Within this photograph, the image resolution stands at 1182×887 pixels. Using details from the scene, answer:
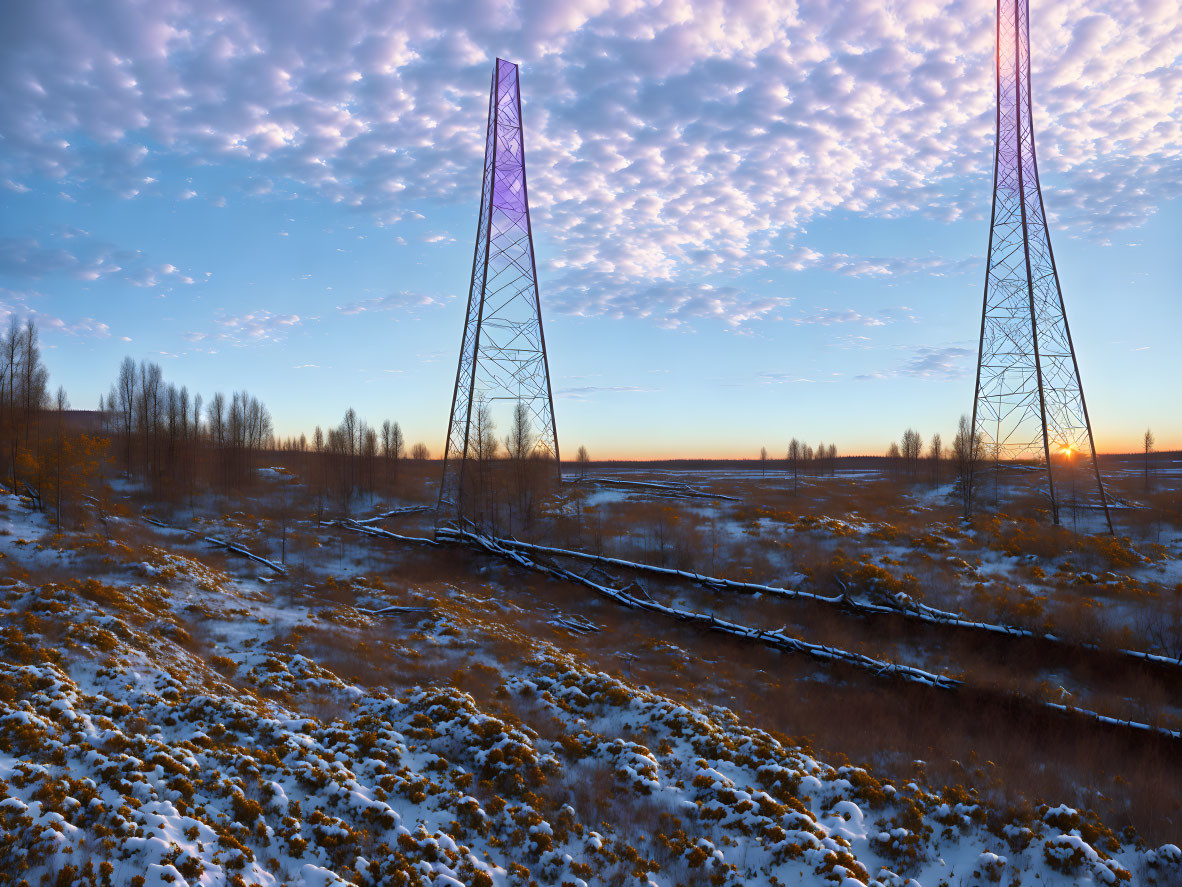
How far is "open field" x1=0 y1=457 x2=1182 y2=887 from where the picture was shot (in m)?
9.08

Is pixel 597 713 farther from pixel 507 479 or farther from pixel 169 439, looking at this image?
pixel 169 439

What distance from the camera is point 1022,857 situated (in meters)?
9.45

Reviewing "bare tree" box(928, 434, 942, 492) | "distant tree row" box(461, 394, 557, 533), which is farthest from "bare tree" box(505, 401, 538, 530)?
"bare tree" box(928, 434, 942, 492)

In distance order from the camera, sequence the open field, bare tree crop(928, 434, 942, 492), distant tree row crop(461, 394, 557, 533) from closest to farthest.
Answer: the open field
distant tree row crop(461, 394, 557, 533)
bare tree crop(928, 434, 942, 492)

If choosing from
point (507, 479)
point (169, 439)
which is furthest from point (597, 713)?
point (169, 439)

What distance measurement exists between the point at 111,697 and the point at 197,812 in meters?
4.84

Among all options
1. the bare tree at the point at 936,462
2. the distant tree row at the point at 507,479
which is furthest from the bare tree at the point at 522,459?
the bare tree at the point at 936,462

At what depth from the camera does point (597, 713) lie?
14289mm

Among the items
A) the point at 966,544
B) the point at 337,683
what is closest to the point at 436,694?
the point at 337,683

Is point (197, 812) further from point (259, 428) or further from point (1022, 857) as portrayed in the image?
point (259, 428)

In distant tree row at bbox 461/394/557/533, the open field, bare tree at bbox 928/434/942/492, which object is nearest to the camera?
the open field

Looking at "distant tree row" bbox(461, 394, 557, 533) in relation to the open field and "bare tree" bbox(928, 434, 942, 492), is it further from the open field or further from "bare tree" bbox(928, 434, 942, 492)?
"bare tree" bbox(928, 434, 942, 492)

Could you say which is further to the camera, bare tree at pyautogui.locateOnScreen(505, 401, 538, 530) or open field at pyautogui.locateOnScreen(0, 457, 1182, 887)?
bare tree at pyautogui.locateOnScreen(505, 401, 538, 530)

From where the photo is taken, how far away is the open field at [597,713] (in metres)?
9.08
